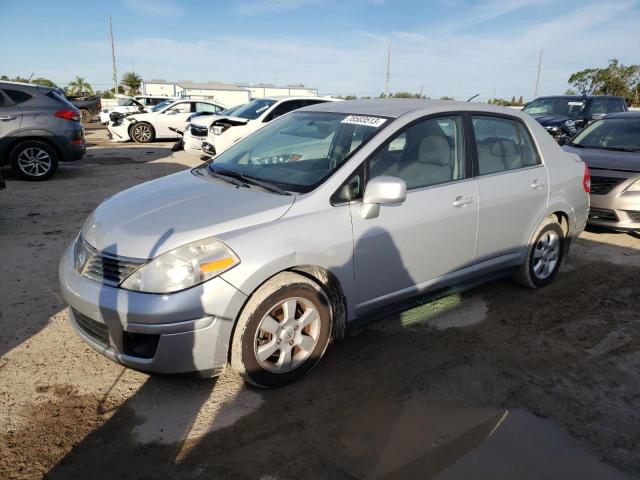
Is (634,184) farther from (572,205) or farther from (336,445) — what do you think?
(336,445)

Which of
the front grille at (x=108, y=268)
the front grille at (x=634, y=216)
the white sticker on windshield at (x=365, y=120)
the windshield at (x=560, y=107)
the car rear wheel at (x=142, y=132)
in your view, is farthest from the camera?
the car rear wheel at (x=142, y=132)

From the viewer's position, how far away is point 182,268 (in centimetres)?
271

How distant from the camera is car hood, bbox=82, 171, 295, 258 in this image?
111 inches

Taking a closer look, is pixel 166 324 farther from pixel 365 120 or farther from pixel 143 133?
pixel 143 133

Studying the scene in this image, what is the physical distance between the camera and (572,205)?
4723 mm

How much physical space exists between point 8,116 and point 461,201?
828 cm

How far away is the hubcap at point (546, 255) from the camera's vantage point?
4.60 m

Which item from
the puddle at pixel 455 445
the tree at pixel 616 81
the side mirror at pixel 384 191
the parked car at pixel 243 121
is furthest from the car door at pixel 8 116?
the tree at pixel 616 81

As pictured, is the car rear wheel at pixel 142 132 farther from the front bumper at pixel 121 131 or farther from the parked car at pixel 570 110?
the parked car at pixel 570 110

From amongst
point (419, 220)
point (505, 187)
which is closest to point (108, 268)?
A: point (419, 220)

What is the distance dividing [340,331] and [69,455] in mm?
1663

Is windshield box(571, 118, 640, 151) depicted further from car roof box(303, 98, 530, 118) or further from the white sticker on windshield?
the white sticker on windshield

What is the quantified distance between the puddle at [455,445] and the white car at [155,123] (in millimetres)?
15204

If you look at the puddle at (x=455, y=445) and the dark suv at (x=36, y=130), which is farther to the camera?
the dark suv at (x=36, y=130)
